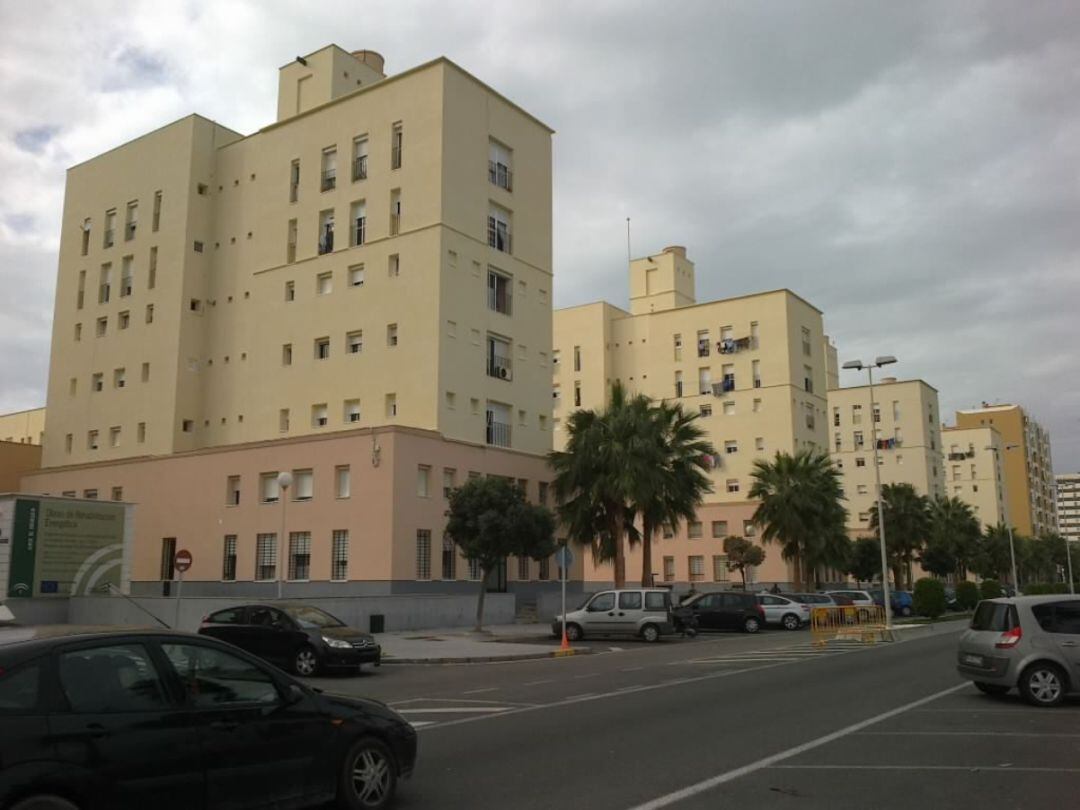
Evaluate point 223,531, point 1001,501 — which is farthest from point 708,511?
point 1001,501

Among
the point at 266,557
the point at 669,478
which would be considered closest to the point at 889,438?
the point at 669,478

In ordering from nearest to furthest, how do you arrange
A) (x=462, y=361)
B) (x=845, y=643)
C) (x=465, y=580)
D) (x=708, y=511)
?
(x=845, y=643)
(x=465, y=580)
(x=462, y=361)
(x=708, y=511)

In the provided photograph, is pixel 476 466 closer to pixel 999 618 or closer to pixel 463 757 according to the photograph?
pixel 999 618

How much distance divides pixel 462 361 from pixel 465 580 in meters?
9.21

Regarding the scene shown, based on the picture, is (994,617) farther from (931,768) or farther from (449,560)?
(449,560)

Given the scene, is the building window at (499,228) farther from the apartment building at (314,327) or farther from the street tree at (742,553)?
the street tree at (742,553)

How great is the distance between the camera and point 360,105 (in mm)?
44406

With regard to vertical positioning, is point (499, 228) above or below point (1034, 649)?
above

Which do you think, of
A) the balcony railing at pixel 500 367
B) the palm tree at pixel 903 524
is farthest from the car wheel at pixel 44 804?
the palm tree at pixel 903 524

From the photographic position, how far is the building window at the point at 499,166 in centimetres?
4438

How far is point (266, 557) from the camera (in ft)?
124

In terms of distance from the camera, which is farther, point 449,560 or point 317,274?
point 317,274

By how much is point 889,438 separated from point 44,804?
101 metres

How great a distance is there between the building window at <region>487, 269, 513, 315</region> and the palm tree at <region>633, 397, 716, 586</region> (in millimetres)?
8621
